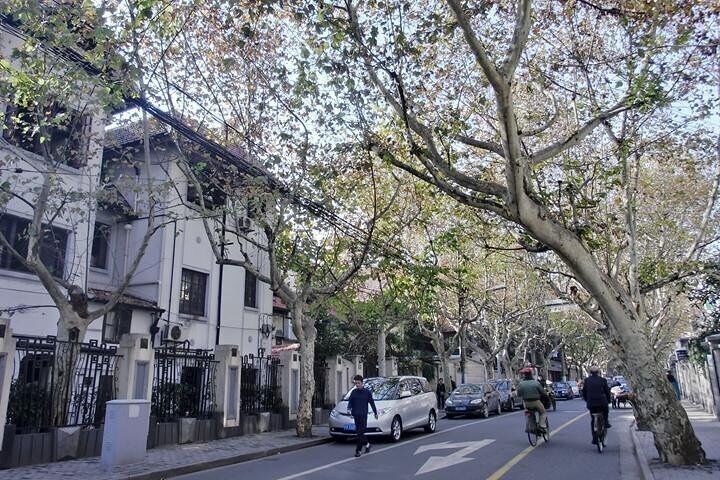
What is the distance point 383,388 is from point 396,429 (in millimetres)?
1391

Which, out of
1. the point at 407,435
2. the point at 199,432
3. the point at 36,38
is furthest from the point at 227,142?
the point at 407,435

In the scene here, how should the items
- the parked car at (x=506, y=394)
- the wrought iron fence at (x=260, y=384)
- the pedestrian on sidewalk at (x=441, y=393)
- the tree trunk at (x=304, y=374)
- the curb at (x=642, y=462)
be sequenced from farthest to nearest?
1. the pedestrian on sidewalk at (x=441, y=393)
2. the parked car at (x=506, y=394)
3. the wrought iron fence at (x=260, y=384)
4. the tree trunk at (x=304, y=374)
5. the curb at (x=642, y=462)

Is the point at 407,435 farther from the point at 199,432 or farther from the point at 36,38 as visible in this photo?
the point at 36,38

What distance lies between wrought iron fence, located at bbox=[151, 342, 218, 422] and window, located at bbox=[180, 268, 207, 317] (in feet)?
17.2

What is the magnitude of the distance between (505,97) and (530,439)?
335 inches

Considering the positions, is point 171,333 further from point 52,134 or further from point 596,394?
point 596,394

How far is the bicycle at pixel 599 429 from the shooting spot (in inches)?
468

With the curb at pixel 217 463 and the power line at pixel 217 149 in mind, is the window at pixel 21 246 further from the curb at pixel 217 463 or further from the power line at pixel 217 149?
the curb at pixel 217 463

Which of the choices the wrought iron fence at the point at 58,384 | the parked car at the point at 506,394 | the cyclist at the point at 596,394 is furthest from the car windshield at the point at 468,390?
the wrought iron fence at the point at 58,384

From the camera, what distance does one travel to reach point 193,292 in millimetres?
21250

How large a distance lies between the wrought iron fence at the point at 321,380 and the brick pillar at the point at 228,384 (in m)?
5.28

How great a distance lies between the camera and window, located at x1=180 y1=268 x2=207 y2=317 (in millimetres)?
20734

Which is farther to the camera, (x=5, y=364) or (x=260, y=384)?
(x=260, y=384)

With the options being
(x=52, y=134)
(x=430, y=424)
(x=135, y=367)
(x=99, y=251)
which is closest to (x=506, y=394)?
(x=430, y=424)
